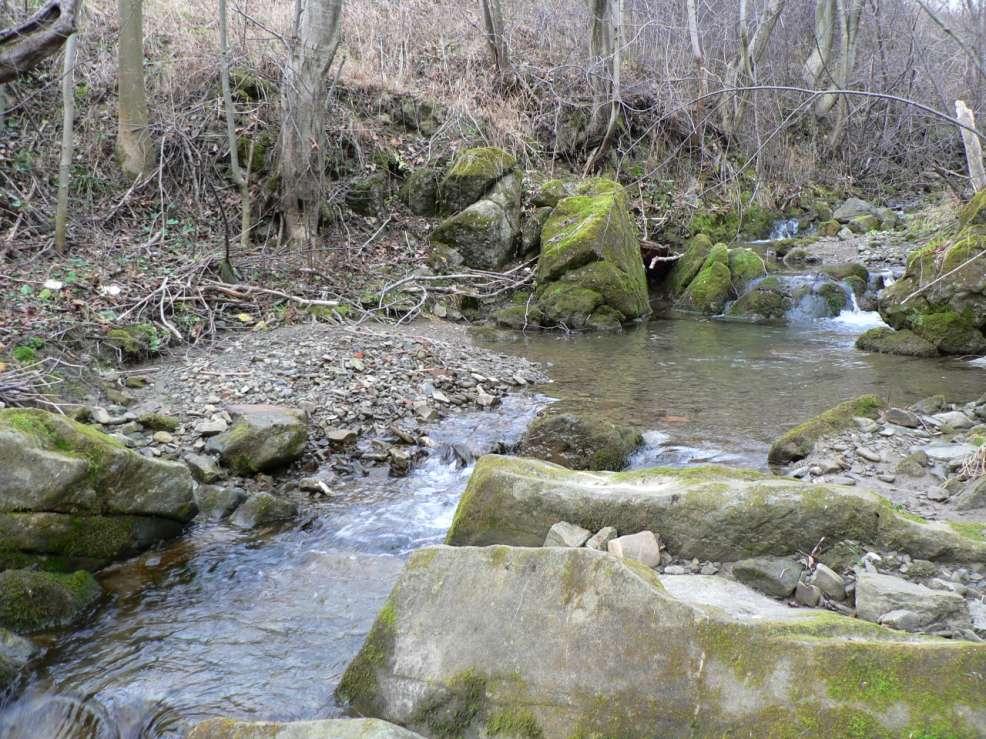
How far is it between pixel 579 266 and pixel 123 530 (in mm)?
8229

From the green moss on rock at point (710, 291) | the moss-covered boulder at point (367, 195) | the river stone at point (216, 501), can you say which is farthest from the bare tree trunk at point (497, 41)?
the river stone at point (216, 501)

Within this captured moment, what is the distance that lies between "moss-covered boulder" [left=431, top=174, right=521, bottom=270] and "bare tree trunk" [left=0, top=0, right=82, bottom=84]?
7900 mm

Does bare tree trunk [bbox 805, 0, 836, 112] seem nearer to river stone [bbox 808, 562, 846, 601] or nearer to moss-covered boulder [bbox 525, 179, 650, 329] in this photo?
moss-covered boulder [bbox 525, 179, 650, 329]

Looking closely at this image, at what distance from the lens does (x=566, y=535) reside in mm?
3916

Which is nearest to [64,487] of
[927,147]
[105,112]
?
[105,112]

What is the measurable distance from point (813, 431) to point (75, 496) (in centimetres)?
515

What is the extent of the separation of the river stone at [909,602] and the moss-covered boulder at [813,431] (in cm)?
266

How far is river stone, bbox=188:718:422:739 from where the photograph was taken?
264 cm

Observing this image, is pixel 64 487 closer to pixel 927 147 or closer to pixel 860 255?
pixel 860 255

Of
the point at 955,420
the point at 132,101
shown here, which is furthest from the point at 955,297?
the point at 132,101

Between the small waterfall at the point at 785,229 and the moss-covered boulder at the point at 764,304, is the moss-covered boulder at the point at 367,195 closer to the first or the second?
the moss-covered boulder at the point at 764,304

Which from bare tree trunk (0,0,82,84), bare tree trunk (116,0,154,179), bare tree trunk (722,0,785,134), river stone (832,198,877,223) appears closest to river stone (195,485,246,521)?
bare tree trunk (0,0,82,84)

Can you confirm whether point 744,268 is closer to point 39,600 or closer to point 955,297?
point 955,297

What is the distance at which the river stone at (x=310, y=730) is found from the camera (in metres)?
2.64
